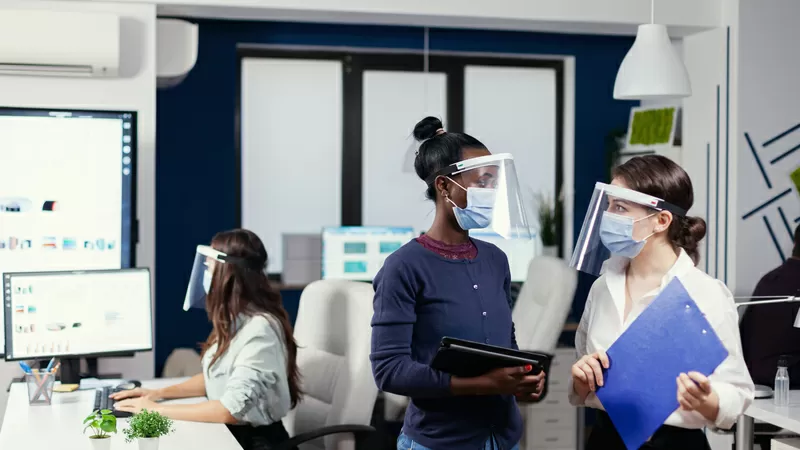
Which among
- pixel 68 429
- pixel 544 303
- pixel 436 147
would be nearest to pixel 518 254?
pixel 544 303

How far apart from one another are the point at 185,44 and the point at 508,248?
7.85 ft

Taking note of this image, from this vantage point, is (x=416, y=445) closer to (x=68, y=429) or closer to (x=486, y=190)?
(x=486, y=190)

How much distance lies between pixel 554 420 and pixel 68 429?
3.09m

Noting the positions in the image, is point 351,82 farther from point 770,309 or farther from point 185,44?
point 770,309

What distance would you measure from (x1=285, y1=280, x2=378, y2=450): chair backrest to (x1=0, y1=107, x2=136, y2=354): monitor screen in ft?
3.29

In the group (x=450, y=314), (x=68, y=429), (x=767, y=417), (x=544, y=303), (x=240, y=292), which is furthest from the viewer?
(x=544, y=303)

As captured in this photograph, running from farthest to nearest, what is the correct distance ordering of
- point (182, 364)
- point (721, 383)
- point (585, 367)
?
point (182, 364)
point (585, 367)
point (721, 383)

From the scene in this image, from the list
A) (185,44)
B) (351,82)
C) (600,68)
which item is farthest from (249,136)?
(600,68)

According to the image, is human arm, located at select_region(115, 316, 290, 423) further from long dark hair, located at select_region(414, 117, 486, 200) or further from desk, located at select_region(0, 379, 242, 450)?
long dark hair, located at select_region(414, 117, 486, 200)

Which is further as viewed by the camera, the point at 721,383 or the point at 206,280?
the point at 206,280

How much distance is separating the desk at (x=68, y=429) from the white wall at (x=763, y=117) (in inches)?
111

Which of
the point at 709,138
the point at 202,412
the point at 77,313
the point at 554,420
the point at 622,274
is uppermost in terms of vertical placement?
the point at 709,138

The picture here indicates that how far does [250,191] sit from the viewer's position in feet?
18.9

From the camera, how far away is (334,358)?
334 cm
